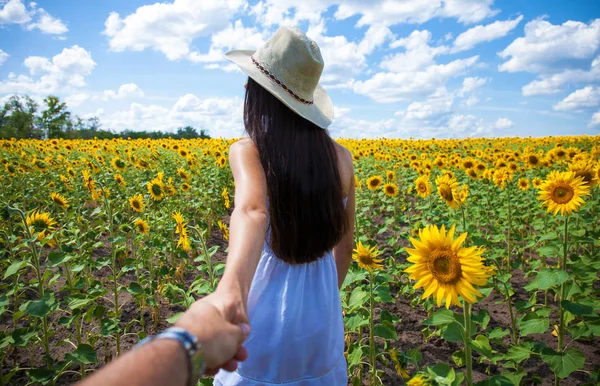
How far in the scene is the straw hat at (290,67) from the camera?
4.69 ft

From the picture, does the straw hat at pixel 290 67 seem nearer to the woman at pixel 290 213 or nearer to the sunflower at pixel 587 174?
the woman at pixel 290 213

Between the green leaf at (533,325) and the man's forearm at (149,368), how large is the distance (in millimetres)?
2467

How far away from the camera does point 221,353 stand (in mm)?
619

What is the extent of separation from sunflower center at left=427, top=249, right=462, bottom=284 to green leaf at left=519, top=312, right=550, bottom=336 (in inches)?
48.9

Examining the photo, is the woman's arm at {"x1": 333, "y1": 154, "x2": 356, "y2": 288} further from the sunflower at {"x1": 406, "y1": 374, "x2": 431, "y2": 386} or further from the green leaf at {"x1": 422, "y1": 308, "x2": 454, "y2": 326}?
the sunflower at {"x1": 406, "y1": 374, "x2": 431, "y2": 386}

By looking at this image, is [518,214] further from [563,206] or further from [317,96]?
[317,96]

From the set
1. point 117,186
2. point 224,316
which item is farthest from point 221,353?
point 117,186

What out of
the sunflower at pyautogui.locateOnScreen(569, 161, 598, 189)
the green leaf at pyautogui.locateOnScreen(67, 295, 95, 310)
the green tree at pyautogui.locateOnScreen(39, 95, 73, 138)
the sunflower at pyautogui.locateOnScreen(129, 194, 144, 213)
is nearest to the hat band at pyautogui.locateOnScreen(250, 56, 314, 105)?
the green leaf at pyautogui.locateOnScreen(67, 295, 95, 310)

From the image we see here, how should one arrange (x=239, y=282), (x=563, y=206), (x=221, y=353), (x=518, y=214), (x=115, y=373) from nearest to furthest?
(x=115, y=373) → (x=221, y=353) → (x=239, y=282) → (x=563, y=206) → (x=518, y=214)

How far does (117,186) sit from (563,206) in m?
6.29

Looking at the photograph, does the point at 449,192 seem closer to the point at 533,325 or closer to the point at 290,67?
the point at 533,325

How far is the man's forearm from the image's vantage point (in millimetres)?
477

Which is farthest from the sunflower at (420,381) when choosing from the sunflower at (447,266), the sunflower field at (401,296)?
the sunflower at (447,266)

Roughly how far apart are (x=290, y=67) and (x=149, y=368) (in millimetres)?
1184
